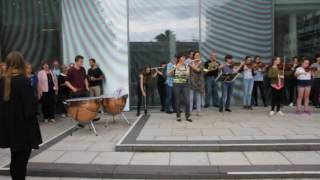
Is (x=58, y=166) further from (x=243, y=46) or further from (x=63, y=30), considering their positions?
(x=243, y=46)

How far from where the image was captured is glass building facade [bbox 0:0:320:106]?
1423 centimetres

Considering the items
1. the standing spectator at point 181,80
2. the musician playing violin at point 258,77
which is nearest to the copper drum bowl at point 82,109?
the standing spectator at point 181,80

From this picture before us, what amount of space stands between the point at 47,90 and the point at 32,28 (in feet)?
10.7

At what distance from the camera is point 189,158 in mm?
7645

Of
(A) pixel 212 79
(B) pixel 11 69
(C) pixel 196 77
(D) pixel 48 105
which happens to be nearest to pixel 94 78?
(D) pixel 48 105

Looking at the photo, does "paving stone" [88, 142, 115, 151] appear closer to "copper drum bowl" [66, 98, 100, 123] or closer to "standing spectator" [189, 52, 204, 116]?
"copper drum bowl" [66, 98, 100, 123]

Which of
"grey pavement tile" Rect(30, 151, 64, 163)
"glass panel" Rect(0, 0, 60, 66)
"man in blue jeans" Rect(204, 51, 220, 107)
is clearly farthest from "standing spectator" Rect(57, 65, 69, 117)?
"grey pavement tile" Rect(30, 151, 64, 163)

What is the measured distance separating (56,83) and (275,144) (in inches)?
278

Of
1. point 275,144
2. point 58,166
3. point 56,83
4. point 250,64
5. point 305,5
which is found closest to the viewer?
point 58,166

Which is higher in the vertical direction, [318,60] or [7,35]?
[7,35]

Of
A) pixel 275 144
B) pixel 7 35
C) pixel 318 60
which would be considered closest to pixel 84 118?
pixel 275 144

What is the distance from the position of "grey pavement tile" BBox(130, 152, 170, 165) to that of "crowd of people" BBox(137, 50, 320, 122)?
11.1 ft

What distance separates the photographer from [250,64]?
A: 44.3ft

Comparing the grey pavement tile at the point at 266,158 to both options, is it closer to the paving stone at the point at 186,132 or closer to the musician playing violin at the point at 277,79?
the paving stone at the point at 186,132
